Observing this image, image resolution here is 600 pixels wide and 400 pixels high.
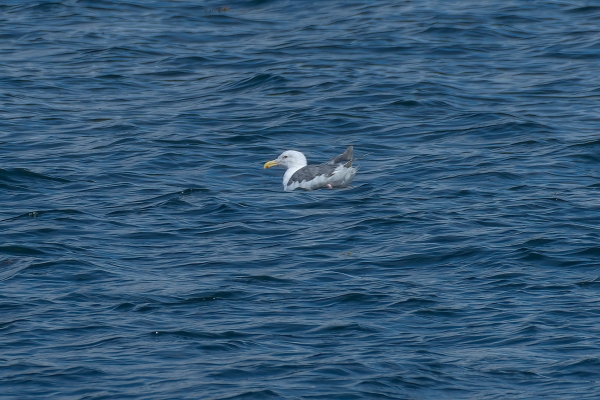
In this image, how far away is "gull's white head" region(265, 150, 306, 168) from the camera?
17.0 meters

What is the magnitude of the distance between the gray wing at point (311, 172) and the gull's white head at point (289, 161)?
1.62ft

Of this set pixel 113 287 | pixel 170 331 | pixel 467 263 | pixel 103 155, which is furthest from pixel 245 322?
pixel 103 155

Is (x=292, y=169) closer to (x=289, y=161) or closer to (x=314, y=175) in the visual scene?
(x=289, y=161)

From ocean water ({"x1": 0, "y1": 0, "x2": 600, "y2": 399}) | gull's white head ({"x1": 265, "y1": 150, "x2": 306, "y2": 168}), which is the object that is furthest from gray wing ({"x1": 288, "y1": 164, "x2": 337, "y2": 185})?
gull's white head ({"x1": 265, "y1": 150, "x2": 306, "y2": 168})

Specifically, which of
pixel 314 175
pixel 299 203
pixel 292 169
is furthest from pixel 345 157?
pixel 299 203

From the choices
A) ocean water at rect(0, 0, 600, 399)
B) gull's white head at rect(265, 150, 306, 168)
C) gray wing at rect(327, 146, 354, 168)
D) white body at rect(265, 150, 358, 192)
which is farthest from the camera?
gull's white head at rect(265, 150, 306, 168)

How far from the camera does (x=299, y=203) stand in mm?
15844

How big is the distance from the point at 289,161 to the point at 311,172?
68 cm

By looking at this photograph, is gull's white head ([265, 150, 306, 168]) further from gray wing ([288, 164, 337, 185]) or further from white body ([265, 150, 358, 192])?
gray wing ([288, 164, 337, 185])

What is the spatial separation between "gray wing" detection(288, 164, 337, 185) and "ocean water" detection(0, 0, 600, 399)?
0.34 m

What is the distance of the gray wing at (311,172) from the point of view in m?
16.3

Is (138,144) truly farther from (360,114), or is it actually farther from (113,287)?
(113,287)

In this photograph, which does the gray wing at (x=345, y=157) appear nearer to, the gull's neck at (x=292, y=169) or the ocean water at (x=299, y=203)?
the ocean water at (x=299, y=203)

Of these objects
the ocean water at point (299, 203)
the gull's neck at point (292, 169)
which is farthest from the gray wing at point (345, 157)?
the gull's neck at point (292, 169)
